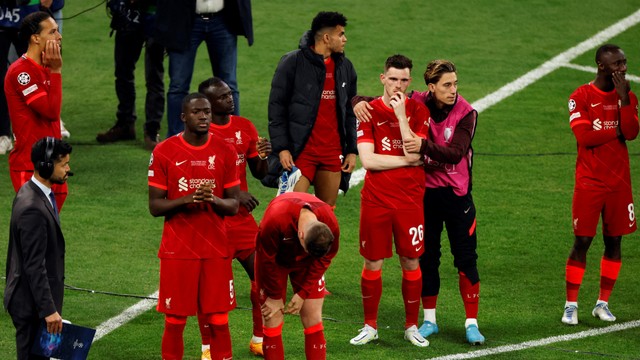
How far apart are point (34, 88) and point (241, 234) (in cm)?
194

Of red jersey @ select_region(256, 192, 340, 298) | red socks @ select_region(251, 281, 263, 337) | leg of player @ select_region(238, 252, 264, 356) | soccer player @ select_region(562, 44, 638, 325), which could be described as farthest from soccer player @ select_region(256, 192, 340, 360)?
soccer player @ select_region(562, 44, 638, 325)

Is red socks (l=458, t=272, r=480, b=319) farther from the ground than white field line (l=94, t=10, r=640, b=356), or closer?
closer

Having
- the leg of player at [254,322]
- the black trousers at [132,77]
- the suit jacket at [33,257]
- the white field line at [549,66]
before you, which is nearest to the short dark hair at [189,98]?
the suit jacket at [33,257]

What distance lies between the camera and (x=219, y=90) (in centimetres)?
930

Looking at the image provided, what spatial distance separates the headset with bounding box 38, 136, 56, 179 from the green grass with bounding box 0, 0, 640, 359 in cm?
→ 197

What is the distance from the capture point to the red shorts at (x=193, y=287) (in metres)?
8.38

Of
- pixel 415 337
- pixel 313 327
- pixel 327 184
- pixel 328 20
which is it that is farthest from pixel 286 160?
pixel 313 327

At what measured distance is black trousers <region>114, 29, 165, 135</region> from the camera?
574 inches

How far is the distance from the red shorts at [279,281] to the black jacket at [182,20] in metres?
5.27

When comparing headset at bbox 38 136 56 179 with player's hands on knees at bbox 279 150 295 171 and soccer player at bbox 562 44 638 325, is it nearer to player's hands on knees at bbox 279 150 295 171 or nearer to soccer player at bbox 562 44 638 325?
player's hands on knees at bbox 279 150 295 171

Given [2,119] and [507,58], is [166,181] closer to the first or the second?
[2,119]

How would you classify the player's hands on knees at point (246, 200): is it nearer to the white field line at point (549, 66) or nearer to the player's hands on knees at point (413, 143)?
the player's hands on knees at point (413, 143)

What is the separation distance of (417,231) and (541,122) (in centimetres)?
689

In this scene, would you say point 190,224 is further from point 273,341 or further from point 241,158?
point 241,158
